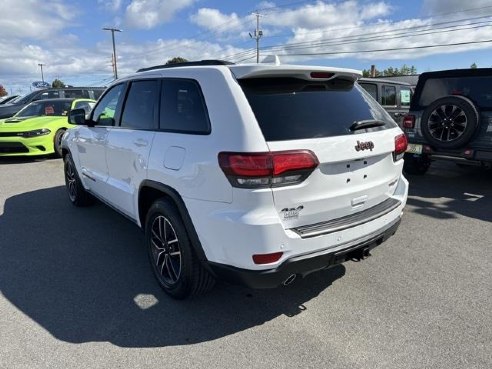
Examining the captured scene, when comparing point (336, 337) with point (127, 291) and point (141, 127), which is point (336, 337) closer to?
point (127, 291)

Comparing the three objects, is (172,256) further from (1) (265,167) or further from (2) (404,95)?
(2) (404,95)

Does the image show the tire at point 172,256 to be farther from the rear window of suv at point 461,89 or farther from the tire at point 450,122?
the rear window of suv at point 461,89

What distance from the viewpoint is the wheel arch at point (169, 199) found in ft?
9.04

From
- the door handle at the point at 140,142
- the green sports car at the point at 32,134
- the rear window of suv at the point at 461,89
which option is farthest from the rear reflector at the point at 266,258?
the green sports car at the point at 32,134

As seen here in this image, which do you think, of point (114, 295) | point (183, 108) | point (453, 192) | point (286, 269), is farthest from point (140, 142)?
point (453, 192)

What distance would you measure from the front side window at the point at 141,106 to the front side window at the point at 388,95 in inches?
272

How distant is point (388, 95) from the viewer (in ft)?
31.1

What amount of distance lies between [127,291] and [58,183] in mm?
4889

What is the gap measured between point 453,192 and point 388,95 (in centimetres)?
377

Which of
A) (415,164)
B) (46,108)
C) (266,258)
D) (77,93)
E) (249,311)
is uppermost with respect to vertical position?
(77,93)

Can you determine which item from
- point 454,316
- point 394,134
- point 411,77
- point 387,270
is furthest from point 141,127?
point 411,77

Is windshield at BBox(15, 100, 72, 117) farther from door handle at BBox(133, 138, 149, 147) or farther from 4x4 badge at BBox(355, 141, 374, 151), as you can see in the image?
4x4 badge at BBox(355, 141, 374, 151)

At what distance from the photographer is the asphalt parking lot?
8.38 feet

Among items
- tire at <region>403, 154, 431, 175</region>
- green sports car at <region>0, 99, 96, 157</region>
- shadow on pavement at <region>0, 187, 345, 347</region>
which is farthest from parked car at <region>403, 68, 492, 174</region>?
green sports car at <region>0, 99, 96, 157</region>
